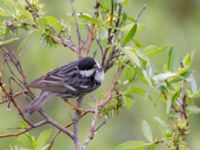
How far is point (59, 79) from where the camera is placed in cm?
260

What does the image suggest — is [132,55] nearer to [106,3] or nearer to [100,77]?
[106,3]

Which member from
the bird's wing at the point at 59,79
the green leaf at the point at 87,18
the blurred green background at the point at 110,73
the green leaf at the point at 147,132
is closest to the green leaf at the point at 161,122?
the green leaf at the point at 147,132

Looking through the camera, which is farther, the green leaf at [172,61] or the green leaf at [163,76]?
the green leaf at [172,61]

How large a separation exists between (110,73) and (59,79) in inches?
115

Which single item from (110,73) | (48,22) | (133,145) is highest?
(48,22)

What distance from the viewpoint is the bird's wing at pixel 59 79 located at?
2523 millimetres

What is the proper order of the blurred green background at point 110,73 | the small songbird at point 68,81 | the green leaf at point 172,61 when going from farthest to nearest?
the blurred green background at point 110,73
the small songbird at point 68,81
the green leaf at point 172,61

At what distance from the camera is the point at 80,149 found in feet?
5.66

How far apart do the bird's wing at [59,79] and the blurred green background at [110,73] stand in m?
2.42

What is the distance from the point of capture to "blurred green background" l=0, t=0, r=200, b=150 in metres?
5.41

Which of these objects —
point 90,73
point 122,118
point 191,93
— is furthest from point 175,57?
point 122,118

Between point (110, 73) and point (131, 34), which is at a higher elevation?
point (131, 34)

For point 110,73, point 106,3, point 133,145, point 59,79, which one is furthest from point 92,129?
point 110,73

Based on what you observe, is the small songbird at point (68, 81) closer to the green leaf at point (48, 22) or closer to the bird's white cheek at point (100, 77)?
the bird's white cheek at point (100, 77)
